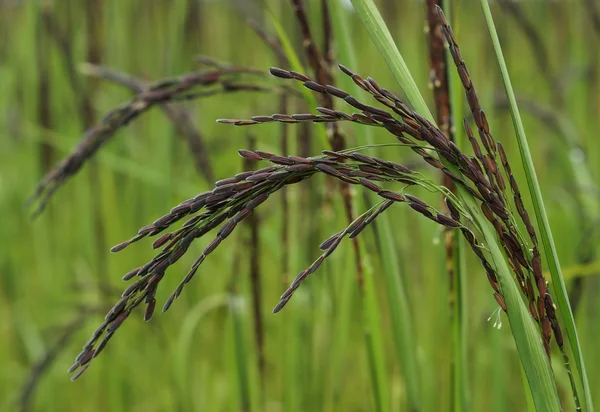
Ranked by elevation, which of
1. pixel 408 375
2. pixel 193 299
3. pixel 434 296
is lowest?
pixel 408 375

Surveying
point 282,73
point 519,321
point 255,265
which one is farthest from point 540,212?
point 255,265

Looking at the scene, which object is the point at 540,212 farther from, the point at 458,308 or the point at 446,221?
the point at 458,308

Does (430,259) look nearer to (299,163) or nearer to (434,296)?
(434,296)

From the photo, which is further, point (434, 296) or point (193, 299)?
point (193, 299)

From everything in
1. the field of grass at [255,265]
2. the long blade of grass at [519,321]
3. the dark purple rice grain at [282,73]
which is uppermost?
the field of grass at [255,265]

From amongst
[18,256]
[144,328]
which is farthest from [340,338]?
[18,256]

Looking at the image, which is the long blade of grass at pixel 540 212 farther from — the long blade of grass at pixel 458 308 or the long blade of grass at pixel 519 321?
the long blade of grass at pixel 458 308

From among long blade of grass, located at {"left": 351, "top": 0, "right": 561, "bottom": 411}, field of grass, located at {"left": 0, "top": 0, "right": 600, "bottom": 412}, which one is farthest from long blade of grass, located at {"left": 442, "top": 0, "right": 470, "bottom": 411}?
long blade of grass, located at {"left": 351, "top": 0, "right": 561, "bottom": 411}

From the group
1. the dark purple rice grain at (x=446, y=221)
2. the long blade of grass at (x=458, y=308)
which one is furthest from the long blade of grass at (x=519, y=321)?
the long blade of grass at (x=458, y=308)
